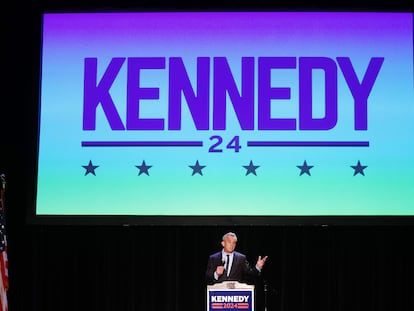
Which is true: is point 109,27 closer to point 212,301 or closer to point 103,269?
point 103,269

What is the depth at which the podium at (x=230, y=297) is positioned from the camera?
4410 millimetres

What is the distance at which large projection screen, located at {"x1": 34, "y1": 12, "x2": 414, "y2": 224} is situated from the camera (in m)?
4.58

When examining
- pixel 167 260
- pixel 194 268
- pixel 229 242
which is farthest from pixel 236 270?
pixel 167 260

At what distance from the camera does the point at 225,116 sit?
469 cm

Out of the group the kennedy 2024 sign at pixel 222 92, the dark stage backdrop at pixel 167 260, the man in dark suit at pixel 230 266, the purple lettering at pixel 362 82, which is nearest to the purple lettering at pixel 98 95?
the kennedy 2024 sign at pixel 222 92

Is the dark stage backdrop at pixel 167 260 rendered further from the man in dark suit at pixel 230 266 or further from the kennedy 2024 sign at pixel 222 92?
the kennedy 2024 sign at pixel 222 92

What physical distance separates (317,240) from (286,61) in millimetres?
1414

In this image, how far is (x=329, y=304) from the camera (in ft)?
15.8

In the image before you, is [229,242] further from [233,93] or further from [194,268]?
[233,93]

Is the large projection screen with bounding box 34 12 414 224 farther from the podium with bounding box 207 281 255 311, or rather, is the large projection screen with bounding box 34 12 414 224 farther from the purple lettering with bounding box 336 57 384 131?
the podium with bounding box 207 281 255 311

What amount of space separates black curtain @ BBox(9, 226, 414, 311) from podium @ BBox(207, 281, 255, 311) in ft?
1.24

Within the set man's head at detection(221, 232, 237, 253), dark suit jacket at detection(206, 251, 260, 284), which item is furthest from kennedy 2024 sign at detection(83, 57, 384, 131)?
dark suit jacket at detection(206, 251, 260, 284)

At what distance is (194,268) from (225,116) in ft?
3.99
